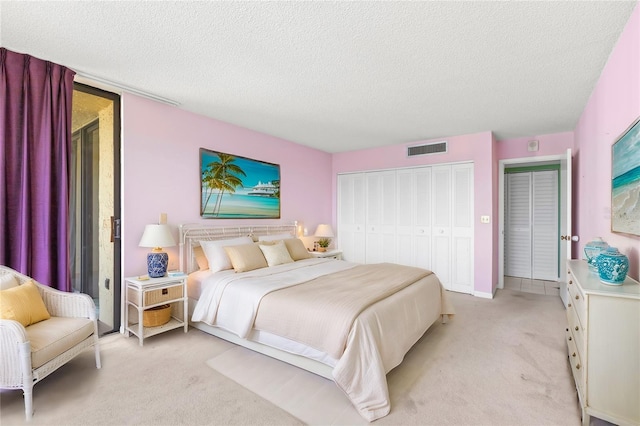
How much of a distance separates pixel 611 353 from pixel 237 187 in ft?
13.5

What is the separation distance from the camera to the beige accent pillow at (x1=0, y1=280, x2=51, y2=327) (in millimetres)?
2070

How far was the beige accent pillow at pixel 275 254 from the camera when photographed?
3941mm

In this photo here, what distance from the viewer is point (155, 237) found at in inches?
125

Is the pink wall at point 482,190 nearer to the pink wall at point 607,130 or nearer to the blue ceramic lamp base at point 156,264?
the pink wall at point 607,130

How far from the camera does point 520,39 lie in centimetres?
223

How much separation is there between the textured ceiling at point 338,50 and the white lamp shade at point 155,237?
1.45 meters

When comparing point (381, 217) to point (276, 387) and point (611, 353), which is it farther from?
point (611, 353)

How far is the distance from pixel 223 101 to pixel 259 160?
1371mm

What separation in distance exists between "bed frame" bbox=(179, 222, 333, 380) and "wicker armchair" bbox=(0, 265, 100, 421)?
1.08 metres

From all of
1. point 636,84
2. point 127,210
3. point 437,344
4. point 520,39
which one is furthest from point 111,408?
point 636,84

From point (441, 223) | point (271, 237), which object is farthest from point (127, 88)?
point (441, 223)

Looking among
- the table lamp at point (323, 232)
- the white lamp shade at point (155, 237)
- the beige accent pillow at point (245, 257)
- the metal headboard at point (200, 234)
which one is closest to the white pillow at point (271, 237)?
the metal headboard at point (200, 234)

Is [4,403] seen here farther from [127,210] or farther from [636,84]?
[636,84]

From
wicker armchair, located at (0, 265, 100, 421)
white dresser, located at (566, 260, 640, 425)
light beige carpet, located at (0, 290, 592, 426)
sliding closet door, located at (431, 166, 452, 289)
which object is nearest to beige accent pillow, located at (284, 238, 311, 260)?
light beige carpet, located at (0, 290, 592, 426)
